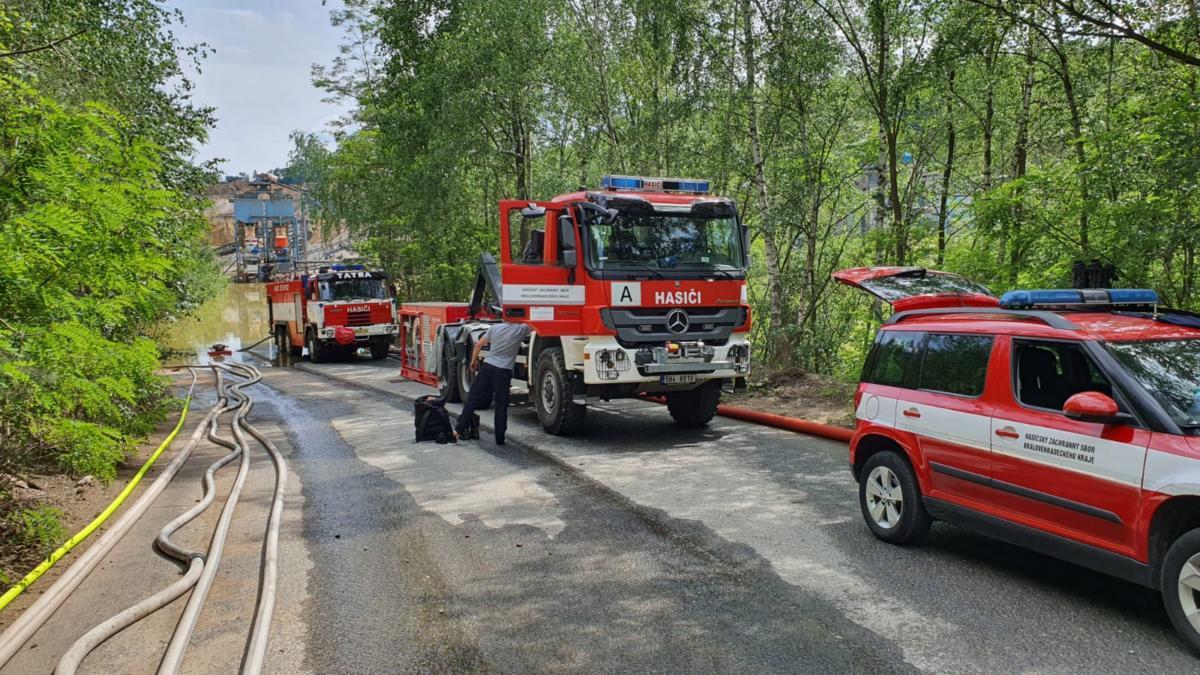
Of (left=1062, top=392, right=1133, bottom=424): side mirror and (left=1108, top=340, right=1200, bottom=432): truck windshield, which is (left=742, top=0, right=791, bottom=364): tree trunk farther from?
(left=1062, top=392, right=1133, bottom=424): side mirror

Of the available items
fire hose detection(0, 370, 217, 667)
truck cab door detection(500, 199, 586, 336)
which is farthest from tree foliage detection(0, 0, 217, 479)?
truck cab door detection(500, 199, 586, 336)

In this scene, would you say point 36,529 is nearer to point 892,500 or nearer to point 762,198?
point 892,500

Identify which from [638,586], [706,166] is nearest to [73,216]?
[638,586]

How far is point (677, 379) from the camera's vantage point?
9516 millimetres

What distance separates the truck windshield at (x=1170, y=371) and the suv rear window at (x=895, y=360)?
1332 mm

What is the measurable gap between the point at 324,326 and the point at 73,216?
60.9 feet

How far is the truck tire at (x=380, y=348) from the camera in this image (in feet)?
82.1

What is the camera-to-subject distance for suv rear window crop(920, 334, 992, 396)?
4.88 metres

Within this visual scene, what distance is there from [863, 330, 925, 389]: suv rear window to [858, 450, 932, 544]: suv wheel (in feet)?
1.75

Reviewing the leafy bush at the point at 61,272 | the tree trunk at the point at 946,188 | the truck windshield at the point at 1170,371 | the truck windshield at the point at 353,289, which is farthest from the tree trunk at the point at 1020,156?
the truck windshield at the point at 353,289

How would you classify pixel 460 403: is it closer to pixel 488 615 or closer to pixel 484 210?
pixel 488 615

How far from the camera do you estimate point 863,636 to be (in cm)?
403

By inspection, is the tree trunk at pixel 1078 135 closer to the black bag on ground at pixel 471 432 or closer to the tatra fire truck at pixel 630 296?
the tatra fire truck at pixel 630 296

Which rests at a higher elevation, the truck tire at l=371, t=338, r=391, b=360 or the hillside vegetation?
the hillside vegetation
